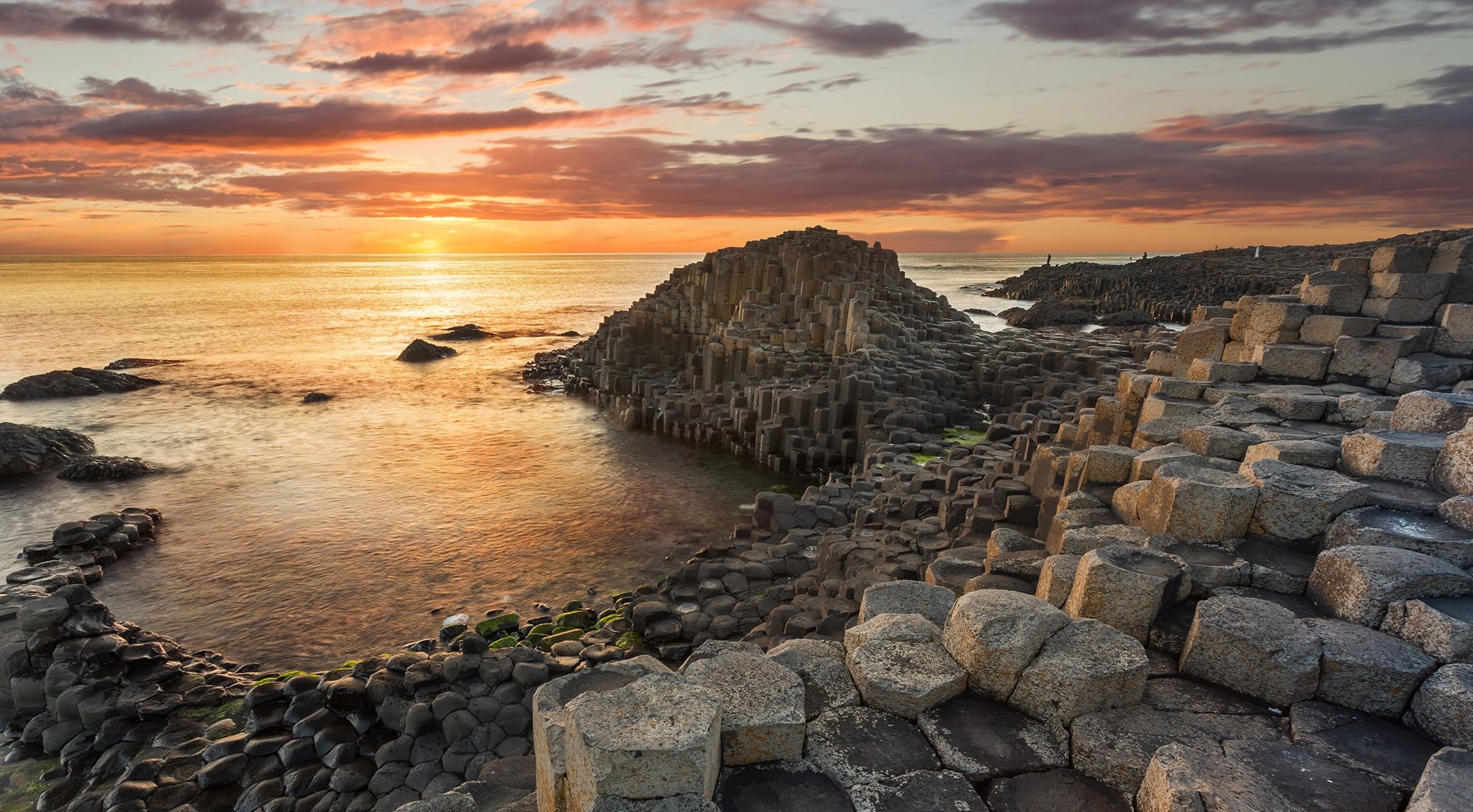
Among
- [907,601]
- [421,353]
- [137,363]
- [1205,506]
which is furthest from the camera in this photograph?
[421,353]

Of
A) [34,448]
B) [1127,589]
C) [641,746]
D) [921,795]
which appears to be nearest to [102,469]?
[34,448]

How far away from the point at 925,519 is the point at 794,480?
734cm

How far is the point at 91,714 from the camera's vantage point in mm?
8102

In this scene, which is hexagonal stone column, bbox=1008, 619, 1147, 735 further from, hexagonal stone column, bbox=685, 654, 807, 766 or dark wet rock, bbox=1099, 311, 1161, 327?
dark wet rock, bbox=1099, 311, 1161, 327

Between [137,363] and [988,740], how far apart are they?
151 feet

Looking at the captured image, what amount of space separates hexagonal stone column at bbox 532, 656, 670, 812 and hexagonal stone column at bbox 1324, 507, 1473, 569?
5.03m

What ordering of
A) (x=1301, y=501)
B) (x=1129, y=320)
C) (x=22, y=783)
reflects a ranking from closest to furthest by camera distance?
(x=1301, y=501)
(x=22, y=783)
(x=1129, y=320)

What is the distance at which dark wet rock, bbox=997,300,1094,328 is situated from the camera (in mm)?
46781

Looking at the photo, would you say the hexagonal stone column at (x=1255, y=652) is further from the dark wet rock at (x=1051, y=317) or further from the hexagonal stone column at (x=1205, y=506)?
the dark wet rock at (x=1051, y=317)

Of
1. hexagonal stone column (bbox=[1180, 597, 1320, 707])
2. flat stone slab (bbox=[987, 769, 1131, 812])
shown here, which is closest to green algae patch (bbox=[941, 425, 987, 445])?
hexagonal stone column (bbox=[1180, 597, 1320, 707])

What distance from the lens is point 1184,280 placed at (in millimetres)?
60219

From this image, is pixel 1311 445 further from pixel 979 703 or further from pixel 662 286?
pixel 662 286

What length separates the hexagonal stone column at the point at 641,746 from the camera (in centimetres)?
319

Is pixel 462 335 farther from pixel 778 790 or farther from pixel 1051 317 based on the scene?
pixel 778 790
